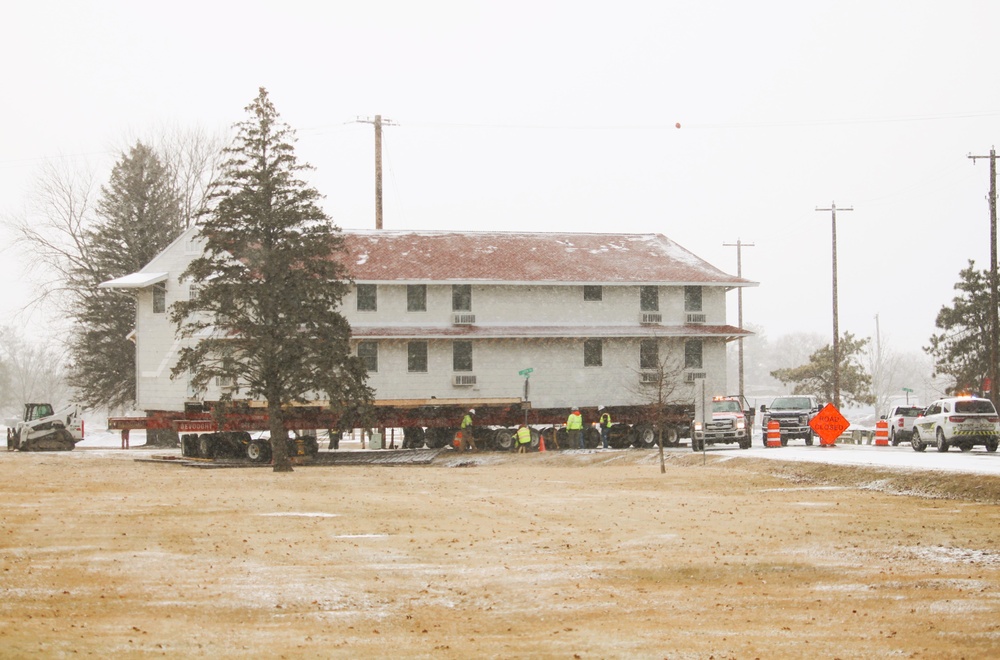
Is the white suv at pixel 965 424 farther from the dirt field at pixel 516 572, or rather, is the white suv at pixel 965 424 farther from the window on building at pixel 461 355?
the window on building at pixel 461 355

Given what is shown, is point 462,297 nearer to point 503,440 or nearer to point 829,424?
point 503,440

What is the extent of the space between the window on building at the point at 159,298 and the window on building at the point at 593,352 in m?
20.3

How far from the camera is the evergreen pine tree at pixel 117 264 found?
226 ft

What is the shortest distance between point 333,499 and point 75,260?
47.1 m

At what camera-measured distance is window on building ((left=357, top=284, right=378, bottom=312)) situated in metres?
59.7

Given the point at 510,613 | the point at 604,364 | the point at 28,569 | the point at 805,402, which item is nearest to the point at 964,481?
the point at 510,613

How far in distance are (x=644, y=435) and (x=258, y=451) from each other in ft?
56.4

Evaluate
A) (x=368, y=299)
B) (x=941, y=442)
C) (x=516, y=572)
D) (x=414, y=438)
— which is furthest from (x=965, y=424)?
(x=368, y=299)

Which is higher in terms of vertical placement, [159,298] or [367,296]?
[159,298]

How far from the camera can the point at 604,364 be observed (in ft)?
200

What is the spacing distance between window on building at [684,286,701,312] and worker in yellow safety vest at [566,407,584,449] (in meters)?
9.24

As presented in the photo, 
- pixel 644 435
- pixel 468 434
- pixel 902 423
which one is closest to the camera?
pixel 902 423

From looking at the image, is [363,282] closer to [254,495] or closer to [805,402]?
[805,402]

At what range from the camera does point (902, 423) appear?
54719 mm
